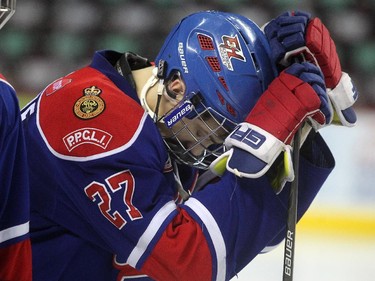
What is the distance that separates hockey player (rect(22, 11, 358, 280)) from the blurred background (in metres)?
1.74

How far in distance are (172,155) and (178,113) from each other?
125 mm

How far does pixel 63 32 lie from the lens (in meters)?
4.45

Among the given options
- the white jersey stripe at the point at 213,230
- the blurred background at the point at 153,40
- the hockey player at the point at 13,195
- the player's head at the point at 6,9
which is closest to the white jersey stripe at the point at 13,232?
the hockey player at the point at 13,195

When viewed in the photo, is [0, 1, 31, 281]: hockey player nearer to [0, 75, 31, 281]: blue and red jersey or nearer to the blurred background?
A: [0, 75, 31, 281]: blue and red jersey

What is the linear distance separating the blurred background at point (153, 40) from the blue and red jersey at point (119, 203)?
1.78 meters

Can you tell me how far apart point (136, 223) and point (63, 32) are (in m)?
2.79

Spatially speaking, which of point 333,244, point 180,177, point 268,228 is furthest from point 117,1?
point 268,228

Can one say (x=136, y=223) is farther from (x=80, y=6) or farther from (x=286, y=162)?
(x=80, y=6)

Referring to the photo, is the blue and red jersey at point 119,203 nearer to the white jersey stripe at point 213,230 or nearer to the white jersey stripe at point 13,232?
the white jersey stripe at point 213,230

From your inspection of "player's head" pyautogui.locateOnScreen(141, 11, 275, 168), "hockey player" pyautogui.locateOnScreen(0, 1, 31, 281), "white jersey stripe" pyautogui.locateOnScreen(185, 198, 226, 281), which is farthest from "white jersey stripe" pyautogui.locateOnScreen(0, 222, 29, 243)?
"player's head" pyautogui.locateOnScreen(141, 11, 275, 168)

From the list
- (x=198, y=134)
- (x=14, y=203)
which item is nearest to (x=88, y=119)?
(x=198, y=134)

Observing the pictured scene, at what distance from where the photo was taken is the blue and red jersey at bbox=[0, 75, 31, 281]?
140 centimetres

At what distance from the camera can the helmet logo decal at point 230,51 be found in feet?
6.37

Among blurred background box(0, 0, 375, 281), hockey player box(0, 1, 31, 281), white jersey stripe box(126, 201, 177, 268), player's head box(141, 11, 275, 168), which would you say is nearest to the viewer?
hockey player box(0, 1, 31, 281)
